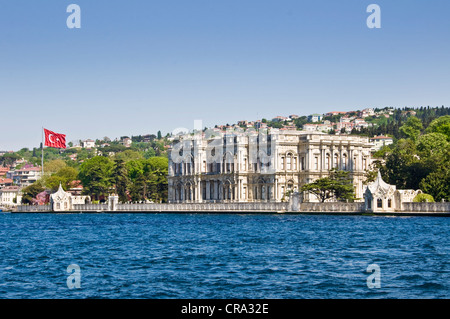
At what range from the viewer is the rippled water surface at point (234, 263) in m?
23.3

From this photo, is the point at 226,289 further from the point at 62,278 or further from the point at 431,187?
the point at 431,187

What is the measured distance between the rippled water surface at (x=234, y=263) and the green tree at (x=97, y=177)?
65143 mm

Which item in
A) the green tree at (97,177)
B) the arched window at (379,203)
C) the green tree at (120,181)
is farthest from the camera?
the green tree at (97,177)

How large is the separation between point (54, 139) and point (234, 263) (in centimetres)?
6265

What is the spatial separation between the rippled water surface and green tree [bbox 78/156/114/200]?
214 ft

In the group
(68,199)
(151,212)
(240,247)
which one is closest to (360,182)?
(151,212)

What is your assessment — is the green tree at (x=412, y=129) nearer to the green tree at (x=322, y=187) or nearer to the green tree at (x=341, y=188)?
the green tree at (x=341, y=188)

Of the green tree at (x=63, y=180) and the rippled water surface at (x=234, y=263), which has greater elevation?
the green tree at (x=63, y=180)

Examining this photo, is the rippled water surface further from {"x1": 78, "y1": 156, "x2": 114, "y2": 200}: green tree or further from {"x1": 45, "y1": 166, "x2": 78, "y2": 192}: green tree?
{"x1": 45, "y1": 166, "x2": 78, "y2": 192}: green tree

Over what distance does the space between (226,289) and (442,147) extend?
67.3 meters

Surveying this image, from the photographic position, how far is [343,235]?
42.3m

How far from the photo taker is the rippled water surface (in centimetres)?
2331
